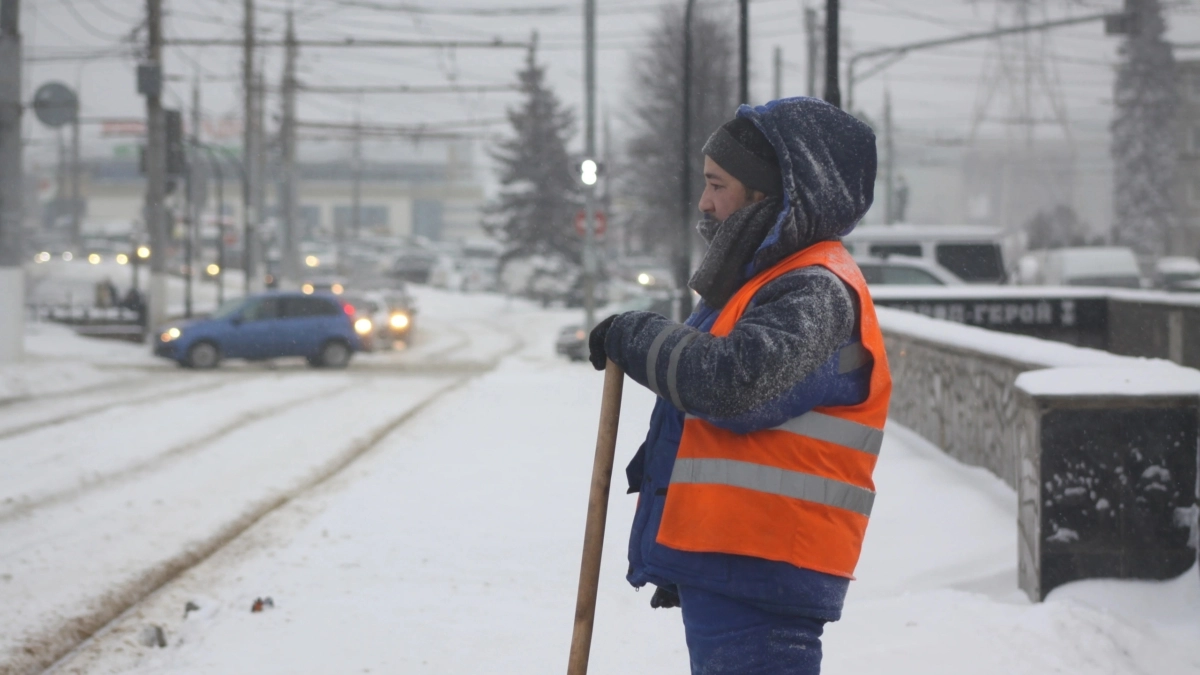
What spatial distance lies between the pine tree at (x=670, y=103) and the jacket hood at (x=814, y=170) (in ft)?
109

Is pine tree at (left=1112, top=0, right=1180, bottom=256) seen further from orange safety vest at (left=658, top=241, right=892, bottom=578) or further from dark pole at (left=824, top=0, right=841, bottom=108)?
orange safety vest at (left=658, top=241, right=892, bottom=578)

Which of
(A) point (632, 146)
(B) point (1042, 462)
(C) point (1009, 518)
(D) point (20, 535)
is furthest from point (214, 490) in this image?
→ (A) point (632, 146)

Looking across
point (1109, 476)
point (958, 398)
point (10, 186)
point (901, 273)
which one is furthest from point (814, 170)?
point (10, 186)

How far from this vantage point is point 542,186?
201 ft

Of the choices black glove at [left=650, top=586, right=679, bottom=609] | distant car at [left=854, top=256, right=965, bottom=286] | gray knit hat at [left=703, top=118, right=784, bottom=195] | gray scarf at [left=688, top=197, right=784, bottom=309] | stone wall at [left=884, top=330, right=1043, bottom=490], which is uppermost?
gray knit hat at [left=703, top=118, right=784, bottom=195]

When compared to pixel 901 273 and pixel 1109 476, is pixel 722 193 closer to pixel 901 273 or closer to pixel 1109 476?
pixel 1109 476

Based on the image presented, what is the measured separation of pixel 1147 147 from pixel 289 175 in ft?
148

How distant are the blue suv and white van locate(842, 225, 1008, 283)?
9.48 metres

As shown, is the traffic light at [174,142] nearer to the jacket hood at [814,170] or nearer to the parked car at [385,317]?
the parked car at [385,317]

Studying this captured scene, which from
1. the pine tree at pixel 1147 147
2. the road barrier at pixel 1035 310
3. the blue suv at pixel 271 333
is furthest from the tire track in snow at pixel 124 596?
the pine tree at pixel 1147 147

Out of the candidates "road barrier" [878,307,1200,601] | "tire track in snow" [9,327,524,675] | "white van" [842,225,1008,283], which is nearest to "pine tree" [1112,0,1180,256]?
"white van" [842,225,1008,283]

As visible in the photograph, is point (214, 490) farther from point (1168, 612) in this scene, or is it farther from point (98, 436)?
point (1168, 612)

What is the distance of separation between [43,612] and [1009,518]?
480cm

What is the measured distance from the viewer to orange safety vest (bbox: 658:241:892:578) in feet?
8.13
